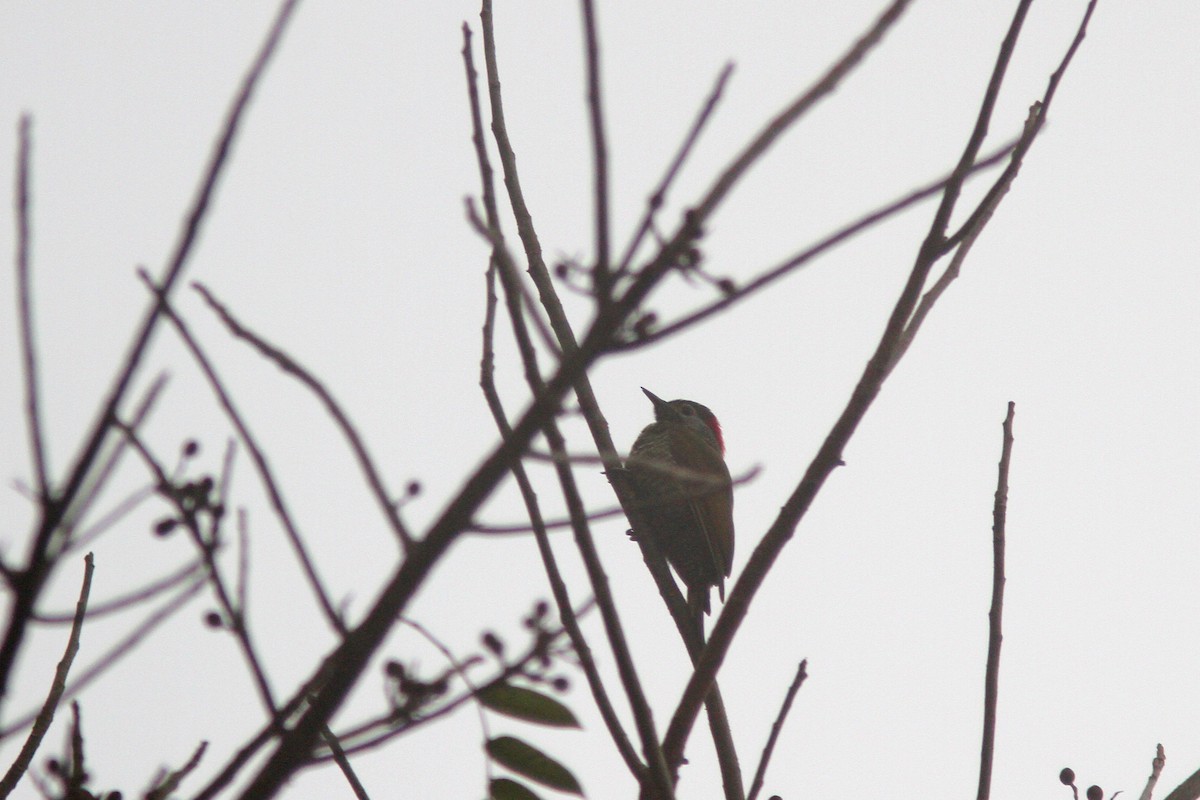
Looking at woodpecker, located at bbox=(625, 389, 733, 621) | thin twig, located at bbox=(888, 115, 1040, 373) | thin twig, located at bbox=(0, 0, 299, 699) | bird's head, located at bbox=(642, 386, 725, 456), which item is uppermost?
bird's head, located at bbox=(642, 386, 725, 456)

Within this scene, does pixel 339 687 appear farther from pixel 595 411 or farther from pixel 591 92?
pixel 595 411

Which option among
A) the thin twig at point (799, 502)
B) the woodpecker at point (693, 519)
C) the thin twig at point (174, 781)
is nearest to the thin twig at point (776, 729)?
the thin twig at point (799, 502)

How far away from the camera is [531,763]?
203 centimetres

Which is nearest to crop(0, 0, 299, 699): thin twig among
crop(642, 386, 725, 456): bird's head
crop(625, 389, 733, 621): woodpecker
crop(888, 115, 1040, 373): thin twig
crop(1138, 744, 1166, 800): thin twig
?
crop(888, 115, 1040, 373): thin twig

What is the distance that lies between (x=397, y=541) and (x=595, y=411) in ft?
6.64

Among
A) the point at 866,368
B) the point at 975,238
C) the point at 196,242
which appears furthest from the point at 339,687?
the point at 975,238

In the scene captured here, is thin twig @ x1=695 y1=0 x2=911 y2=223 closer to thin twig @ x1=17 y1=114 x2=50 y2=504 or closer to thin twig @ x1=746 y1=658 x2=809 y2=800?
thin twig @ x1=17 y1=114 x2=50 y2=504

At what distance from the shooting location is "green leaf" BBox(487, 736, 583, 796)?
2.02m

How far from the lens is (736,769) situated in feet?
8.61

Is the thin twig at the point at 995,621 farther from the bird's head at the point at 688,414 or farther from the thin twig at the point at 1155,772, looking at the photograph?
the bird's head at the point at 688,414

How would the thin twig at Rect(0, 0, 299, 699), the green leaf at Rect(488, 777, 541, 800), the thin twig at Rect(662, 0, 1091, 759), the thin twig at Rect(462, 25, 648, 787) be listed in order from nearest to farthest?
the thin twig at Rect(0, 0, 299, 699) < the thin twig at Rect(462, 25, 648, 787) < the green leaf at Rect(488, 777, 541, 800) < the thin twig at Rect(662, 0, 1091, 759)

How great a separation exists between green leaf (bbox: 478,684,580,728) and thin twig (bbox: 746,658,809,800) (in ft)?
1.99

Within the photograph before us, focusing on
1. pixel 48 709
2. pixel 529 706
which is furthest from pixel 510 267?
pixel 48 709

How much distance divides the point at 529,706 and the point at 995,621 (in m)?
1.04
